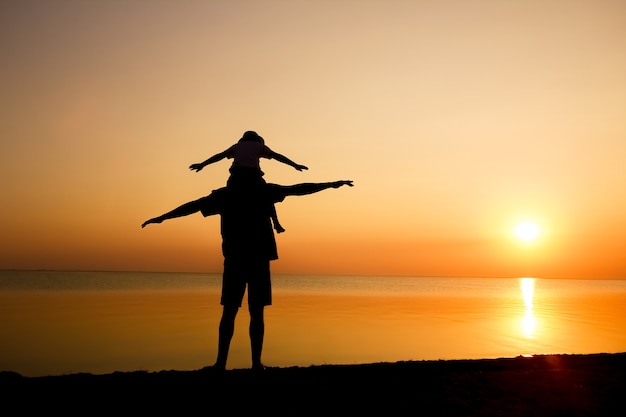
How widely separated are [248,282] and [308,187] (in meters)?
1.59

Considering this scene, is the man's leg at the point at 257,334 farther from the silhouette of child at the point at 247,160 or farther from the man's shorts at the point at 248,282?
the silhouette of child at the point at 247,160

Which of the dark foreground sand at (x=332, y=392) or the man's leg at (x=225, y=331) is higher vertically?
the man's leg at (x=225, y=331)

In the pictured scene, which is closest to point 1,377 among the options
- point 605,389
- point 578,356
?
point 605,389

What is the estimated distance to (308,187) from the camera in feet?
22.1

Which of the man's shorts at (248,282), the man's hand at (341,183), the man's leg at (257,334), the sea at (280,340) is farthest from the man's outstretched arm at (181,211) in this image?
the sea at (280,340)

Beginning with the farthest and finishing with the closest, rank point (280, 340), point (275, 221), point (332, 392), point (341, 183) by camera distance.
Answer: point (280, 340) < point (275, 221) < point (341, 183) < point (332, 392)

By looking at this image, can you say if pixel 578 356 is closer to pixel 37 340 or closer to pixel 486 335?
pixel 486 335

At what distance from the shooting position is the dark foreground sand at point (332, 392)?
Answer: 501 cm

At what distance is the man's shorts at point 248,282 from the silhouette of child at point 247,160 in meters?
0.70

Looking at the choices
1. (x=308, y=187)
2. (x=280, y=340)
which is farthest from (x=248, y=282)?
(x=280, y=340)

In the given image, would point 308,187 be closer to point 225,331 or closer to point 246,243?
point 246,243

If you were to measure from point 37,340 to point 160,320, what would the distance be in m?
8.07

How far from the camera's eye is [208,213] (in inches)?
264

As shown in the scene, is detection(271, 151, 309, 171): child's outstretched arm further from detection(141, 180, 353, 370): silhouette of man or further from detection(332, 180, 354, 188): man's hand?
detection(332, 180, 354, 188): man's hand
